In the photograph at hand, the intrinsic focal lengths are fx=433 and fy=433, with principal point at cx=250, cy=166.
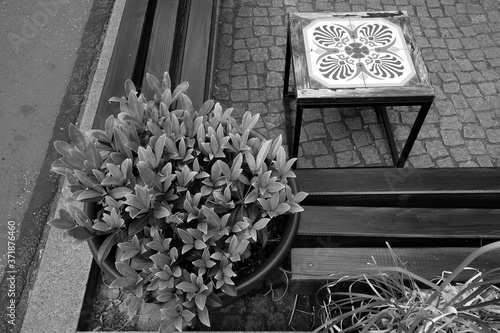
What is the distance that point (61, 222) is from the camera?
1722 millimetres

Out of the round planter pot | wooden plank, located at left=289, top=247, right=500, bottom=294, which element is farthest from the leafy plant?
the round planter pot

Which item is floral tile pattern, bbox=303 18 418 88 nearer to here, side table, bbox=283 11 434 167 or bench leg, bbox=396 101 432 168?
side table, bbox=283 11 434 167

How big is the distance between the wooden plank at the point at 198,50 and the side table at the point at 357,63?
1.78 feet

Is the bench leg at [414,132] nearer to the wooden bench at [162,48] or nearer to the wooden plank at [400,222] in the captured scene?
the wooden plank at [400,222]

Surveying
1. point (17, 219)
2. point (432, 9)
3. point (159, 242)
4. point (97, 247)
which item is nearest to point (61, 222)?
point (97, 247)

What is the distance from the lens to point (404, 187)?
2.29m

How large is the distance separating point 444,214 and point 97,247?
167 centimetres

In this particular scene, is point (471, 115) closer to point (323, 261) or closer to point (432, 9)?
point (432, 9)

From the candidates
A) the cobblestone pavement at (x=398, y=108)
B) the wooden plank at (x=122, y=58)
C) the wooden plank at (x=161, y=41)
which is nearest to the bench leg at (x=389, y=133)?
the cobblestone pavement at (x=398, y=108)

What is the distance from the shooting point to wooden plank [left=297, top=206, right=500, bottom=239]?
82.4 inches

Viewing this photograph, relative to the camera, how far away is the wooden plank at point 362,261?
1.94 metres

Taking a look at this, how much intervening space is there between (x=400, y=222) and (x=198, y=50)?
5.13 ft

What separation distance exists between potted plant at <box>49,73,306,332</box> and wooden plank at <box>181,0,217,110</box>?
54 centimetres

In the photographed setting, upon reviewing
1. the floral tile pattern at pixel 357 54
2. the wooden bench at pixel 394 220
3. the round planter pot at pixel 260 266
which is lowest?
the wooden bench at pixel 394 220
